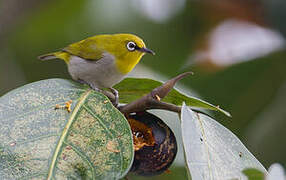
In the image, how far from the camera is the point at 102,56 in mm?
2434

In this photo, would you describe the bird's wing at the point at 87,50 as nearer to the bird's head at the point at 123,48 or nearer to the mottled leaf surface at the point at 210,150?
the bird's head at the point at 123,48

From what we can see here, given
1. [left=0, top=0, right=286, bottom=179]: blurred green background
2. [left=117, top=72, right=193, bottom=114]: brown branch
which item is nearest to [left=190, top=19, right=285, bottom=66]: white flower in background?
[left=0, top=0, right=286, bottom=179]: blurred green background

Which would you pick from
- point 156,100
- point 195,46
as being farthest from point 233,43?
point 156,100

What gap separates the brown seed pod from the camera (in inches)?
57.1

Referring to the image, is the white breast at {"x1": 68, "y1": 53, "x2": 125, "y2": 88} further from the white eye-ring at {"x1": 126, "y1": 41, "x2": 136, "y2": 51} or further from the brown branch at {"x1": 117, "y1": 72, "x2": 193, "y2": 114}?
the brown branch at {"x1": 117, "y1": 72, "x2": 193, "y2": 114}

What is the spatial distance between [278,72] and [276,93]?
14 cm

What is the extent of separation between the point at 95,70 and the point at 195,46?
1.12 metres

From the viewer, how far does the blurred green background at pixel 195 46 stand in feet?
8.98

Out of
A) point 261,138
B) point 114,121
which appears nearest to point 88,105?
point 114,121

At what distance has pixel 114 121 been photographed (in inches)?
53.9

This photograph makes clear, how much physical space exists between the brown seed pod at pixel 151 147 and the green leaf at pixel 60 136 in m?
0.15

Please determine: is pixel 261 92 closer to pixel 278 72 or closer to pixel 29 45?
pixel 278 72

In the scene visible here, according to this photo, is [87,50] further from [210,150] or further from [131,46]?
[210,150]

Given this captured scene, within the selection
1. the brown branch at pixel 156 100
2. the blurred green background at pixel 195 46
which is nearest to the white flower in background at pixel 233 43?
the blurred green background at pixel 195 46
